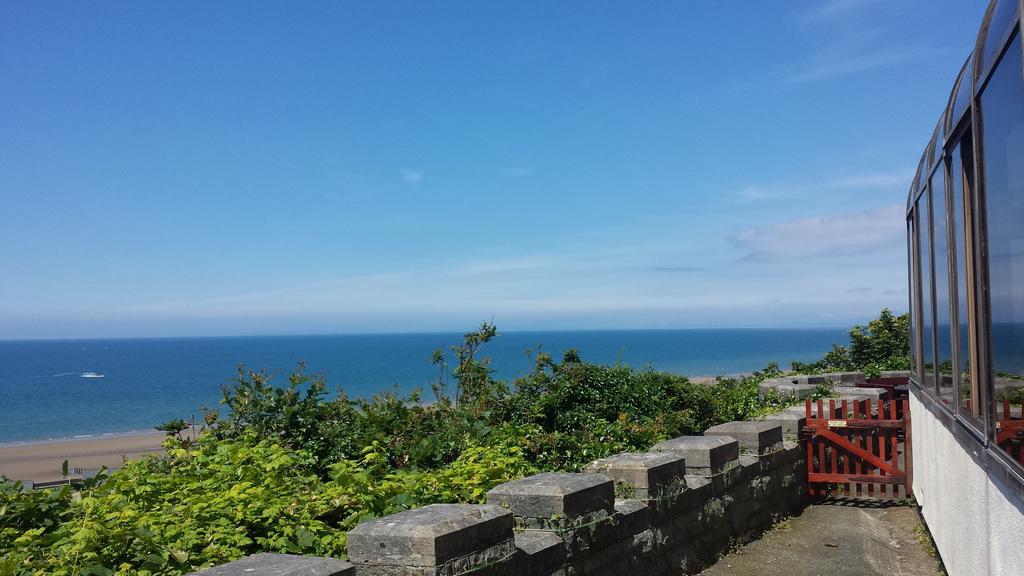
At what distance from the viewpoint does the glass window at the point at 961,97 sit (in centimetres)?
395

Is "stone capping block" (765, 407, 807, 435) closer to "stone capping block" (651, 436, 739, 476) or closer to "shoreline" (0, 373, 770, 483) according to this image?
"stone capping block" (651, 436, 739, 476)

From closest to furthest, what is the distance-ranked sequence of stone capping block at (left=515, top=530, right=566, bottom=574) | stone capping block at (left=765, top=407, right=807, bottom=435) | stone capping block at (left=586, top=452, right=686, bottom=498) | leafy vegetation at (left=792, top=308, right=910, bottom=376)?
1. stone capping block at (left=515, top=530, right=566, bottom=574)
2. stone capping block at (left=586, top=452, right=686, bottom=498)
3. stone capping block at (left=765, top=407, right=807, bottom=435)
4. leafy vegetation at (left=792, top=308, right=910, bottom=376)

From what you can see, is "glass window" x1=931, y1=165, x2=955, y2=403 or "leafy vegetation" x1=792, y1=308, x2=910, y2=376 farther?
"leafy vegetation" x1=792, y1=308, x2=910, y2=376

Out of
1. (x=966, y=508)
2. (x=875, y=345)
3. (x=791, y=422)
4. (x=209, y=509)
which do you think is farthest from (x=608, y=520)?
(x=875, y=345)

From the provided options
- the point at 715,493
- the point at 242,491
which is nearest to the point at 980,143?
the point at 715,493

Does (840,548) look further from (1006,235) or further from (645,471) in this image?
A: (1006,235)

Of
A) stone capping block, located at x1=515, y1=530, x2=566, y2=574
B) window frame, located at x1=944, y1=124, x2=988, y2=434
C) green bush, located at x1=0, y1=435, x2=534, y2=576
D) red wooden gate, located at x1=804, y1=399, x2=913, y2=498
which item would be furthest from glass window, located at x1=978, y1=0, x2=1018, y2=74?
red wooden gate, located at x1=804, y1=399, x2=913, y2=498

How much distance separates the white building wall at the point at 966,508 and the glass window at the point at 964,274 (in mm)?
295

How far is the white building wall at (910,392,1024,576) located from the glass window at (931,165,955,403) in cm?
33

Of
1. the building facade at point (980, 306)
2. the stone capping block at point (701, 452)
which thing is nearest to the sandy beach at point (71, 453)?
the stone capping block at point (701, 452)

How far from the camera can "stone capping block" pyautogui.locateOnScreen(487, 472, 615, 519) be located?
180 inches

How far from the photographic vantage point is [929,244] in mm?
6246

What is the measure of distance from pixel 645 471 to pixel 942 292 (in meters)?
2.49

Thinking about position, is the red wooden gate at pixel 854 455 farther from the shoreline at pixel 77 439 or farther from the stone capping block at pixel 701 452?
the shoreline at pixel 77 439
